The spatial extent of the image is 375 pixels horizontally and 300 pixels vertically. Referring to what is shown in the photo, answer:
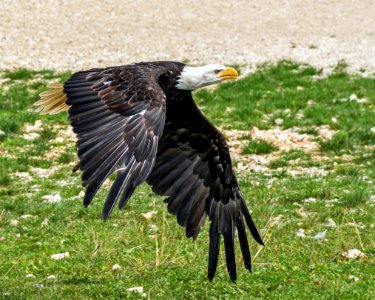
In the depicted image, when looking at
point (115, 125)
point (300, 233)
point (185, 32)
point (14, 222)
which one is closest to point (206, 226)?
point (300, 233)

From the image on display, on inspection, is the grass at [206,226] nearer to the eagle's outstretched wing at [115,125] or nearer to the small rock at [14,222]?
the small rock at [14,222]

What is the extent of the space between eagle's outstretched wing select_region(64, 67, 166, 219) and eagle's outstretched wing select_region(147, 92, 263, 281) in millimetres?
1210

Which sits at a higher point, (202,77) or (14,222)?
(202,77)

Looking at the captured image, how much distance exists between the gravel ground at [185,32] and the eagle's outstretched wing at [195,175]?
12382mm

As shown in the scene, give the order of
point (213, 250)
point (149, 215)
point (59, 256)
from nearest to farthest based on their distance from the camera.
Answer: point (213, 250) → point (59, 256) → point (149, 215)

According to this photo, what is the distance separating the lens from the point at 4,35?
25.0 meters

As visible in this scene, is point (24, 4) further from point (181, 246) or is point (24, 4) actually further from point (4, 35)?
point (181, 246)

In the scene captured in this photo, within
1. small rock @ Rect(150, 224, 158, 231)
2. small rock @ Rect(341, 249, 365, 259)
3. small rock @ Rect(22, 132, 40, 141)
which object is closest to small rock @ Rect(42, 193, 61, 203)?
small rock @ Rect(150, 224, 158, 231)

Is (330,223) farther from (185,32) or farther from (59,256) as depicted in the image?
(185,32)

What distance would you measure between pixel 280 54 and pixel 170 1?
6.94 meters

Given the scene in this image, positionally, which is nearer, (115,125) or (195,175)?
(115,125)

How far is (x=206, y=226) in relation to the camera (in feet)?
37.3

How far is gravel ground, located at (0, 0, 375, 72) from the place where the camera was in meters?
23.4

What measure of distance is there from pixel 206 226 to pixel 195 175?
1.72m
